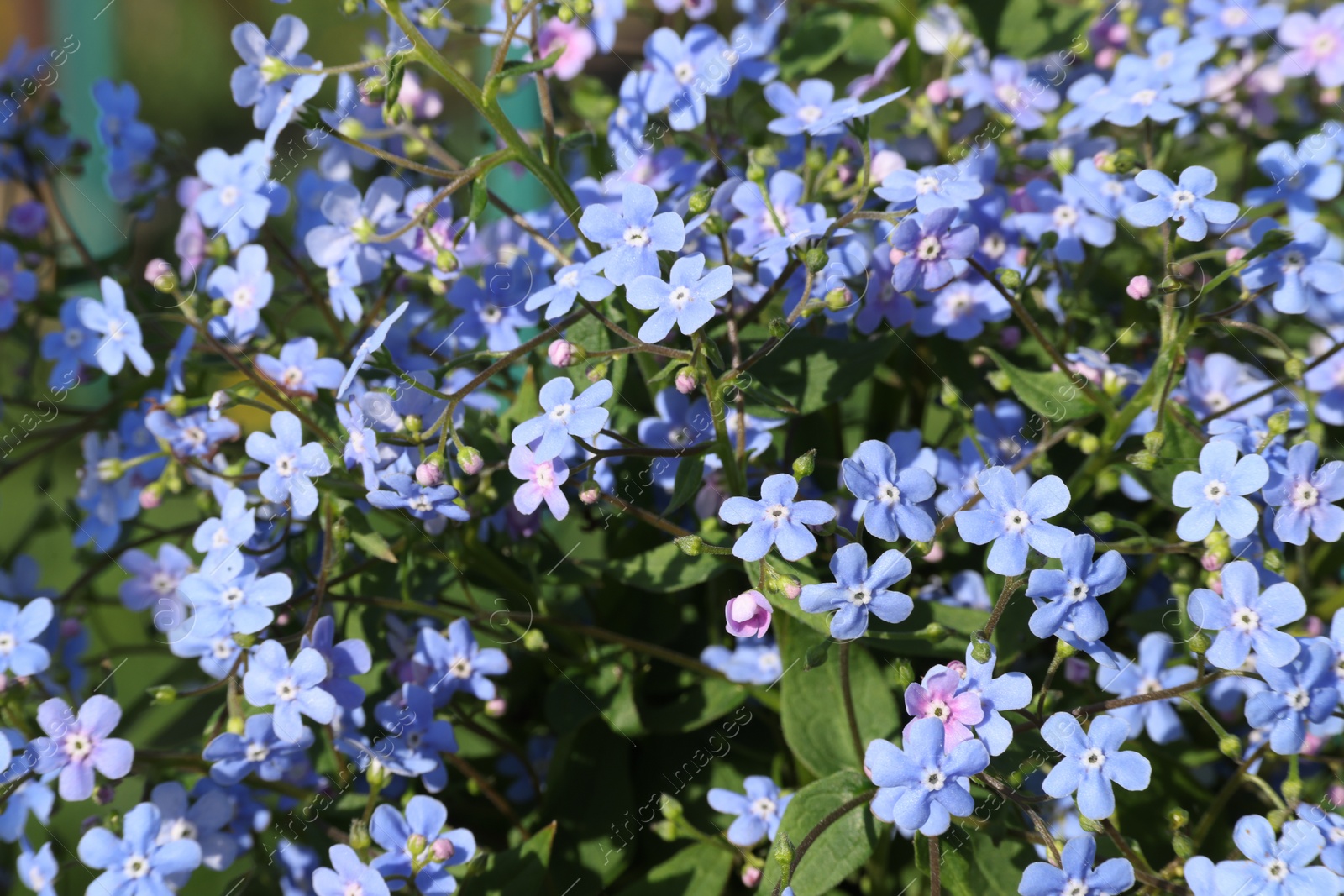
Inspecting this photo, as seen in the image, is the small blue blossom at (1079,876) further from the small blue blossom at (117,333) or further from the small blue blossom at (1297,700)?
the small blue blossom at (117,333)

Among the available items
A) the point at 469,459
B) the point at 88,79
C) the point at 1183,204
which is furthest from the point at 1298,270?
the point at 88,79

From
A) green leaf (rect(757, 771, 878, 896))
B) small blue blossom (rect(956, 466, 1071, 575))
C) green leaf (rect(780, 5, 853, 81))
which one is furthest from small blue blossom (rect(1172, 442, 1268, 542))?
green leaf (rect(780, 5, 853, 81))

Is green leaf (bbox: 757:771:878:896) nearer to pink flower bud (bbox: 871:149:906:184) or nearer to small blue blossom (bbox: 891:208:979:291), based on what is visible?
small blue blossom (bbox: 891:208:979:291)

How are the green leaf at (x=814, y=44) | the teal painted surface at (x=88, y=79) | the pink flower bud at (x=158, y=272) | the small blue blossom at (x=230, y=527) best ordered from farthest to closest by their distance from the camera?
1. the teal painted surface at (x=88, y=79)
2. the green leaf at (x=814, y=44)
3. the pink flower bud at (x=158, y=272)
4. the small blue blossom at (x=230, y=527)

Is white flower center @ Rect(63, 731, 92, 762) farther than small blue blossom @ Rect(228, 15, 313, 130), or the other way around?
small blue blossom @ Rect(228, 15, 313, 130)

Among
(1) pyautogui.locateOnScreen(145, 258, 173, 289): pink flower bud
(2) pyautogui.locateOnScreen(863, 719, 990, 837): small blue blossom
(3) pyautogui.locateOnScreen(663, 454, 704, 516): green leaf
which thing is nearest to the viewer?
(2) pyautogui.locateOnScreen(863, 719, 990, 837): small blue blossom

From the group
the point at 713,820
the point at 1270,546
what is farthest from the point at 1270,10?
the point at 713,820

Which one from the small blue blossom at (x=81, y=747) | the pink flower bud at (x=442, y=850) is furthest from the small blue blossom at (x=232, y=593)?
the pink flower bud at (x=442, y=850)
